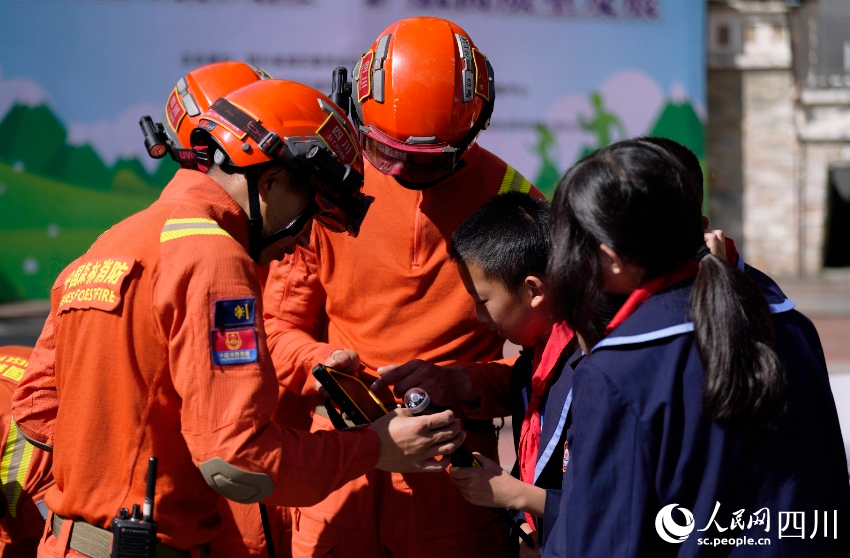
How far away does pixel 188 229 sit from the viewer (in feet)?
6.77

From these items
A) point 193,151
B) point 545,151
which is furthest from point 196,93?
point 545,151

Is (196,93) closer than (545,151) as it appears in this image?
Yes

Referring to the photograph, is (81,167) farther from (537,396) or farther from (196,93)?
(537,396)

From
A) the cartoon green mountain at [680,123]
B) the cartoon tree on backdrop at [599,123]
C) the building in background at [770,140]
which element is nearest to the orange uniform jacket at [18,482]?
the cartoon tree on backdrop at [599,123]

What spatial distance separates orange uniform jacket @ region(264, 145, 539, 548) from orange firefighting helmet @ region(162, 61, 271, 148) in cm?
77

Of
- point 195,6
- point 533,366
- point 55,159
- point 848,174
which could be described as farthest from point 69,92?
point 848,174

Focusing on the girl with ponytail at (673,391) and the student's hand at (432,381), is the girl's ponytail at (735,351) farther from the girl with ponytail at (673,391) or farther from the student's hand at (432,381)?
the student's hand at (432,381)

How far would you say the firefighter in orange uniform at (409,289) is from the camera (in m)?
2.83

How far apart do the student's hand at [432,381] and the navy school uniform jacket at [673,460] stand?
0.87 metres

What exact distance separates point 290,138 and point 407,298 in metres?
0.82

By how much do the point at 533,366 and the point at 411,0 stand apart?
37.3ft

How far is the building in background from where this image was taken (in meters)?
18.4

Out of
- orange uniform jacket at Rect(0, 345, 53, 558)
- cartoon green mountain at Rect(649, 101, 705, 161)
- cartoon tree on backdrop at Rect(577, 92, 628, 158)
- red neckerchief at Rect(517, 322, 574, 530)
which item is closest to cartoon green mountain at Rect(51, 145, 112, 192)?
cartoon tree on backdrop at Rect(577, 92, 628, 158)

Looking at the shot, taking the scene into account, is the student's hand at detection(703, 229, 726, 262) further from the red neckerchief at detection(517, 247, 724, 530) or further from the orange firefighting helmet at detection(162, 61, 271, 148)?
the orange firefighting helmet at detection(162, 61, 271, 148)
